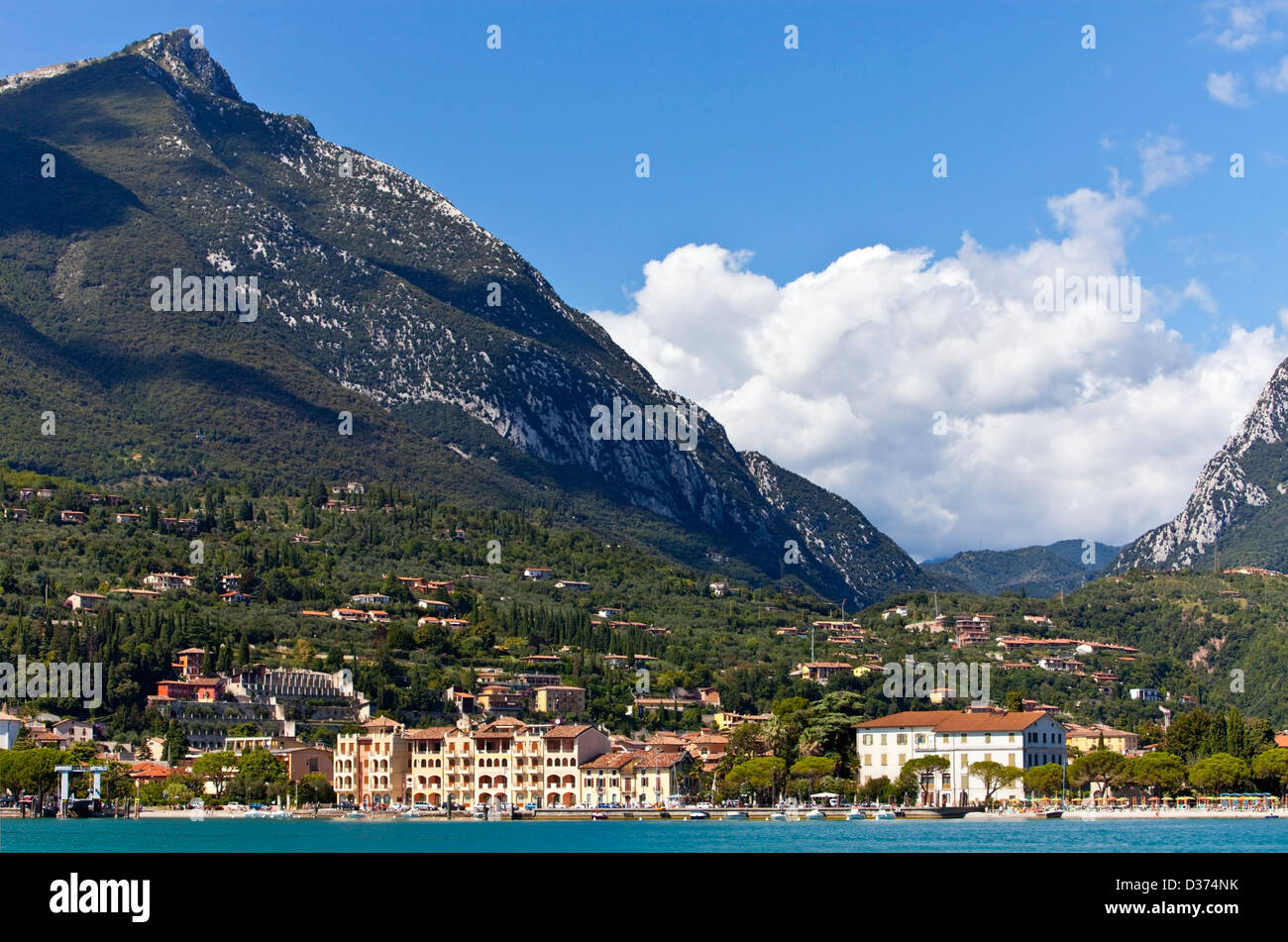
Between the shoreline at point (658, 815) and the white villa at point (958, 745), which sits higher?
the white villa at point (958, 745)

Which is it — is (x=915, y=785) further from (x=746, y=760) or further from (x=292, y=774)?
(x=292, y=774)

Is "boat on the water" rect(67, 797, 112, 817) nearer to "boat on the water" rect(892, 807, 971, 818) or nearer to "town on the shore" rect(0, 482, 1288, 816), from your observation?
"town on the shore" rect(0, 482, 1288, 816)

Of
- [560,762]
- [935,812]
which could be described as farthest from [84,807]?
[935,812]

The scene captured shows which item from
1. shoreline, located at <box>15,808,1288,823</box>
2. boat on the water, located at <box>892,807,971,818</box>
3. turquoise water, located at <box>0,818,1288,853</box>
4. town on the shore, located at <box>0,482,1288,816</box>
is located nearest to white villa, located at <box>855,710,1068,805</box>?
town on the shore, located at <box>0,482,1288,816</box>

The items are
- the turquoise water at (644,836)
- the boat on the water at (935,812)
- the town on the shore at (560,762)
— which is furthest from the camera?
the town on the shore at (560,762)

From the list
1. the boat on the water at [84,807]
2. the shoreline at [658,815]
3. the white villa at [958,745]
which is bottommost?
the shoreline at [658,815]

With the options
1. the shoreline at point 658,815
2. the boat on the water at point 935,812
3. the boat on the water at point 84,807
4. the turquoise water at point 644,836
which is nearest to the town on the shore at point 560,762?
the boat on the water at point 84,807

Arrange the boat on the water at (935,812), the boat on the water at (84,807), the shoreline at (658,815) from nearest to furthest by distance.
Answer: the shoreline at (658,815) → the boat on the water at (935,812) → the boat on the water at (84,807)

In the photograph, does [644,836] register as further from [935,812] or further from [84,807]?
[84,807]

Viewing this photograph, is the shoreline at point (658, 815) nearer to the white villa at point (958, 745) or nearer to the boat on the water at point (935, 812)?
the boat on the water at point (935, 812)
